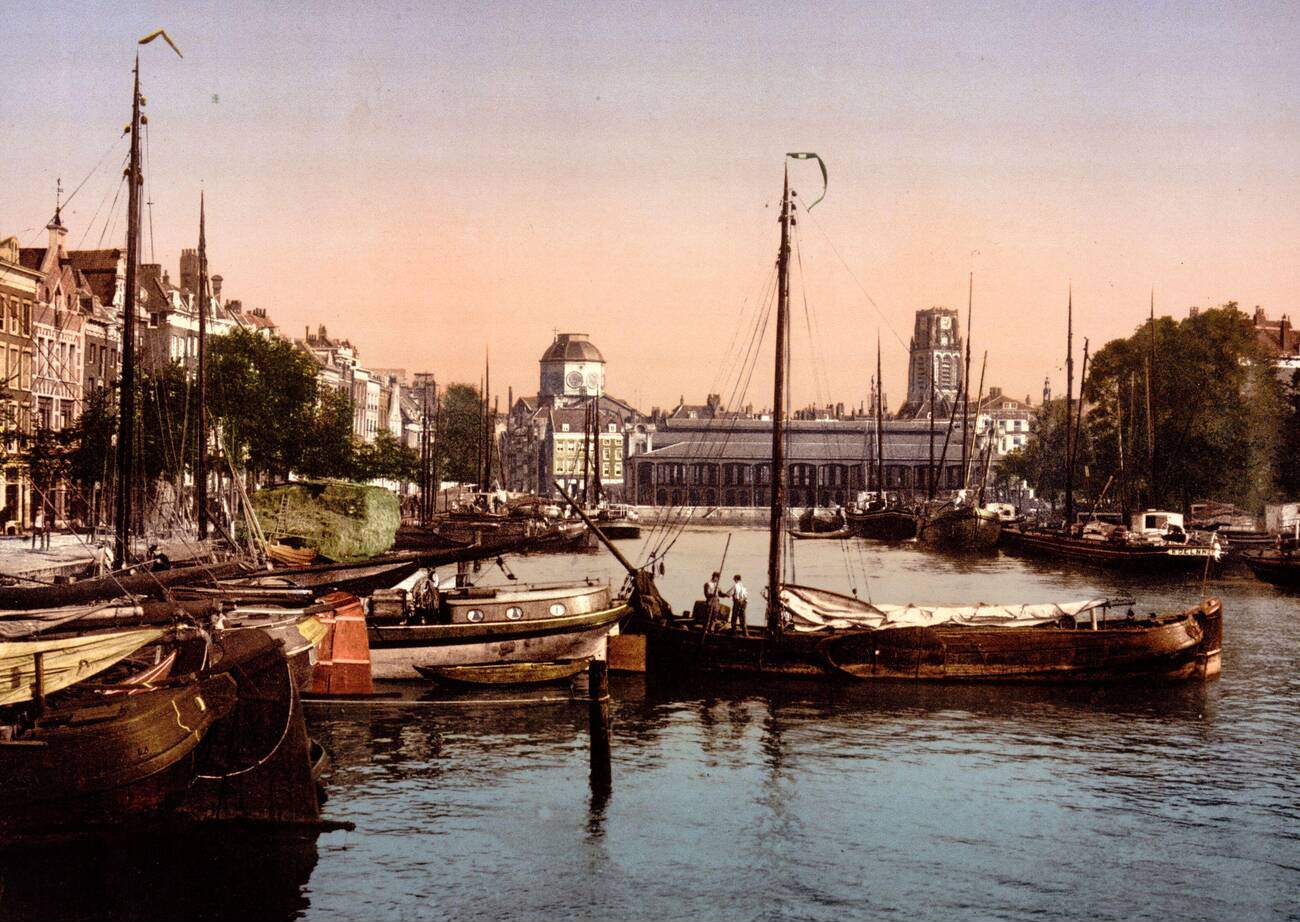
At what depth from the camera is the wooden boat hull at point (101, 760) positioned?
22.3 meters

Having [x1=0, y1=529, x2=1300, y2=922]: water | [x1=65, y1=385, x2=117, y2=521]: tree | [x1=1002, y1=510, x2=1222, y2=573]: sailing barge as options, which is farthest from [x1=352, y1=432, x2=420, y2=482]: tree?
[x1=0, y1=529, x2=1300, y2=922]: water

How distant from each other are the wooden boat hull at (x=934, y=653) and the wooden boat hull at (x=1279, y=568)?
3503 centimetres

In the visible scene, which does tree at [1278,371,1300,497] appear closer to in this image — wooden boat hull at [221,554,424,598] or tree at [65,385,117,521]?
wooden boat hull at [221,554,424,598]

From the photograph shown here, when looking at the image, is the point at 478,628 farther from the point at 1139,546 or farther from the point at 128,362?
the point at 1139,546

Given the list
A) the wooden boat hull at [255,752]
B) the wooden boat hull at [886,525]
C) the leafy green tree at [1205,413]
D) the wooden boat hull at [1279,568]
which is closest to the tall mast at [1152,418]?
the leafy green tree at [1205,413]

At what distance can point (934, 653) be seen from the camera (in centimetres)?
4100

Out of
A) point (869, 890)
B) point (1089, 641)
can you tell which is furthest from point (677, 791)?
point (1089, 641)

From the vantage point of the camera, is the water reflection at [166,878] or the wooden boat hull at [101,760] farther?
the wooden boat hull at [101,760]

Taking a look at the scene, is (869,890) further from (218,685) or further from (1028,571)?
(1028,571)

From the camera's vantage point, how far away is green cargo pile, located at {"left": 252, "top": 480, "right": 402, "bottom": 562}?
242 feet

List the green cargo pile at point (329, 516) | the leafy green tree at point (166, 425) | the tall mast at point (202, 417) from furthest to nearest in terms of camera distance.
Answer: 1. the green cargo pile at point (329, 516)
2. the leafy green tree at point (166, 425)
3. the tall mast at point (202, 417)

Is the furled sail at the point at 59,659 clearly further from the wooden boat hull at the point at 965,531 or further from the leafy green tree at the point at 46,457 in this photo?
the wooden boat hull at the point at 965,531

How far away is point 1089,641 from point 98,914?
28.0 metres

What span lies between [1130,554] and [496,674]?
5211cm
